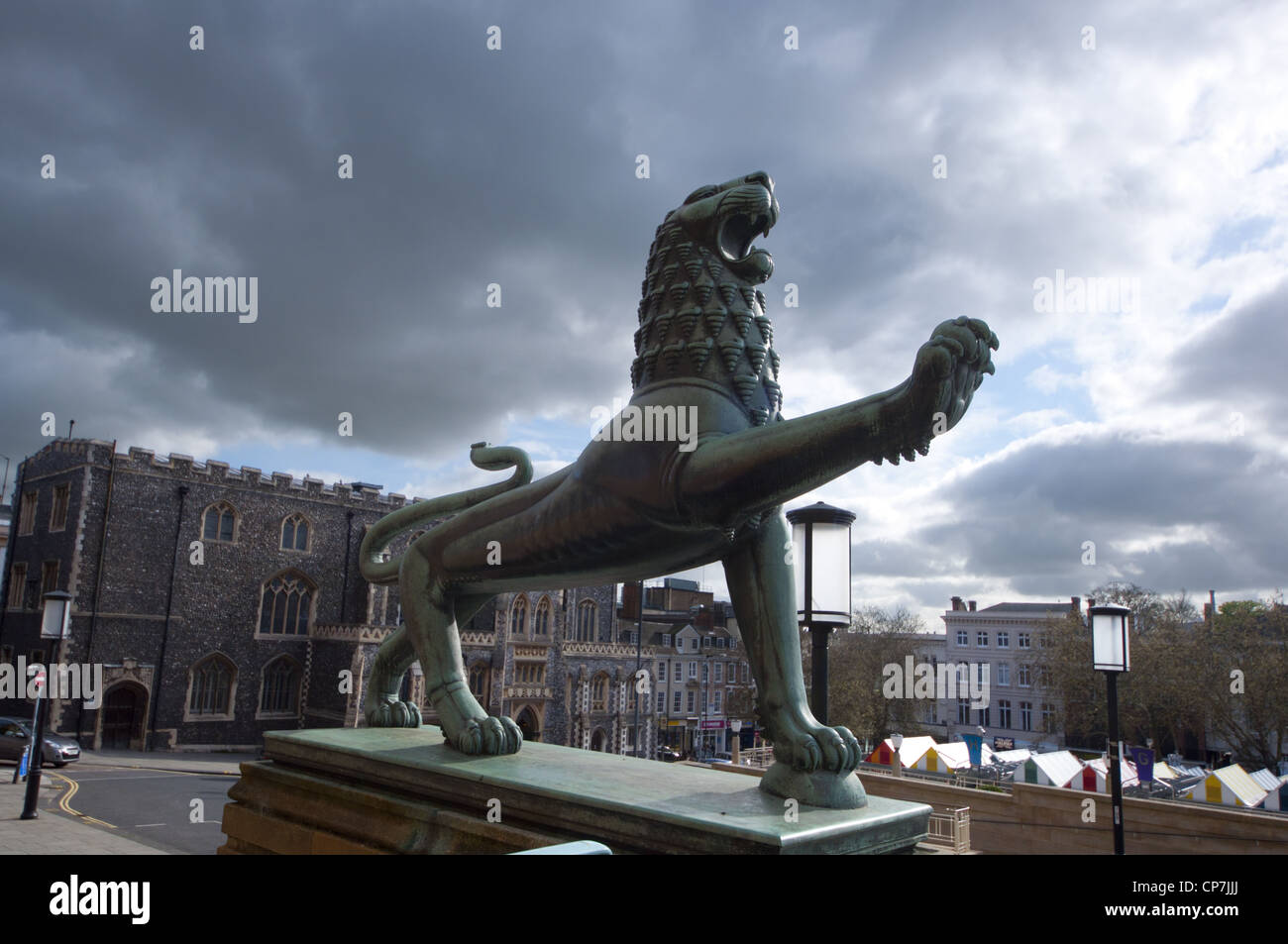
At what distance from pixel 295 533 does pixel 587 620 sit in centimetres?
1510

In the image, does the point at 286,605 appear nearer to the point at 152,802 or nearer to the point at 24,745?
the point at 24,745

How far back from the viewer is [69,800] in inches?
654

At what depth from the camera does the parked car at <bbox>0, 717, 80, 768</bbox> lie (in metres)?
20.3

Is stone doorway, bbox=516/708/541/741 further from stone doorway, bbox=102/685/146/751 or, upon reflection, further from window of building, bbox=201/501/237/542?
stone doorway, bbox=102/685/146/751

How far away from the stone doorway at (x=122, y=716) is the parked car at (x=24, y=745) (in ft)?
13.6

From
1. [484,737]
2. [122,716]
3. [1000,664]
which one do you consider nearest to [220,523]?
[122,716]

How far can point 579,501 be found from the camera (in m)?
2.82

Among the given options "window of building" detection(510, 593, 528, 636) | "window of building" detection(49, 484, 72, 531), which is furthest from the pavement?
"window of building" detection(510, 593, 528, 636)

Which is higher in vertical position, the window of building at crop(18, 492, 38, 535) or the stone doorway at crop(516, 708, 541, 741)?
the window of building at crop(18, 492, 38, 535)

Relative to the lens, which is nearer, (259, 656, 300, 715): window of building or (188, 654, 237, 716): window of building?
(188, 654, 237, 716): window of building

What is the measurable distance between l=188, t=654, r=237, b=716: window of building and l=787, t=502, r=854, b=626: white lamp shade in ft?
103
